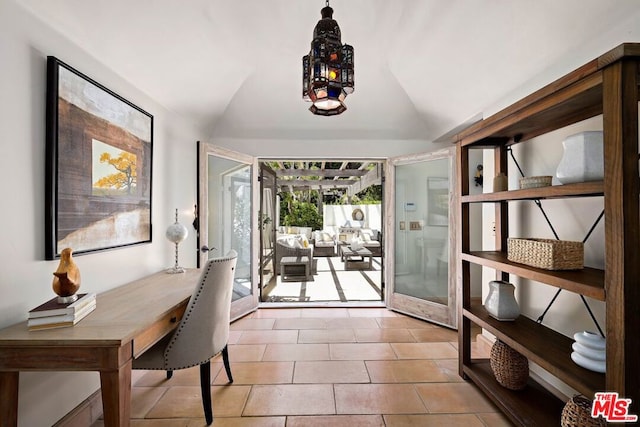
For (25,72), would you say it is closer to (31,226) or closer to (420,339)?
(31,226)

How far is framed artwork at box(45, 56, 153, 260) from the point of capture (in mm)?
1594

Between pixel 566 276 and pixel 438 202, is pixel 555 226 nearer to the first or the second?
pixel 566 276

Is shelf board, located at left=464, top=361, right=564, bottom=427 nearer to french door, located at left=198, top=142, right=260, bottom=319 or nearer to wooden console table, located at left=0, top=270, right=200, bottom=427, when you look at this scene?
wooden console table, located at left=0, top=270, right=200, bottom=427

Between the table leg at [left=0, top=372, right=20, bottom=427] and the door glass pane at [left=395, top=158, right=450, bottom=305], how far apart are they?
3565mm

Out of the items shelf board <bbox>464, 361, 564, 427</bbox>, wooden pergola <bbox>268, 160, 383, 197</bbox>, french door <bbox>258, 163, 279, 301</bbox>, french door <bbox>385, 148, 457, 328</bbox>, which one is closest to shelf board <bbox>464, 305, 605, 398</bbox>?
shelf board <bbox>464, 361, 564, 427</bbox>

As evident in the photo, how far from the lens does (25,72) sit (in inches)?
58.4

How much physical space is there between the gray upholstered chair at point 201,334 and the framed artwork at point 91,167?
0.74 m

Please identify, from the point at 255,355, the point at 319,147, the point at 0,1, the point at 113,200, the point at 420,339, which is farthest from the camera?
the point at 319,147

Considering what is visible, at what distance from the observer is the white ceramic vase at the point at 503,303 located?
6.77ft

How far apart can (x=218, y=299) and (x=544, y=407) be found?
2.10 m

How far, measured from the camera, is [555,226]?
208 cm

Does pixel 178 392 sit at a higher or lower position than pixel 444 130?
lower

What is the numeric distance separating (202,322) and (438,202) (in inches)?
117

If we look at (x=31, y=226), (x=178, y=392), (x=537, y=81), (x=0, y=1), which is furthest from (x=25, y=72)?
(x=537, y=81)
